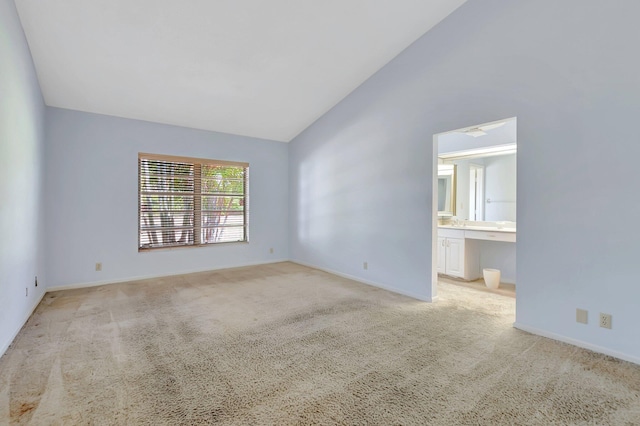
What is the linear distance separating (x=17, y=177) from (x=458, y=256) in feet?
18.0

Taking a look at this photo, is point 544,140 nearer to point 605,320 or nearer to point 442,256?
point 605,320

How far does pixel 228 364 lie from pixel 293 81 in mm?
3587

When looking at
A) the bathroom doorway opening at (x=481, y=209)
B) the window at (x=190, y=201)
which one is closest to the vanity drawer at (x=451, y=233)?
the bathroom doorway opening at (x=481, y=209)

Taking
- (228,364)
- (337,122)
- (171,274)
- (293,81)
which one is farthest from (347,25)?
(171,274)

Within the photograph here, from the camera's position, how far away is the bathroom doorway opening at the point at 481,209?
4.56 metres

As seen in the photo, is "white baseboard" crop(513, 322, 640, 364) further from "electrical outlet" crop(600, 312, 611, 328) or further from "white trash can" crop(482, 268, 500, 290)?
"white trash can" crop(482, 268, 500, 290)

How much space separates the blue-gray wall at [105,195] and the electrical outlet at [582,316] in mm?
4936

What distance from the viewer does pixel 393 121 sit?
418cm

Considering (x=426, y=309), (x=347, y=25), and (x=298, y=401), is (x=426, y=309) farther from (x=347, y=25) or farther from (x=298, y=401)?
(x=347, y=25)

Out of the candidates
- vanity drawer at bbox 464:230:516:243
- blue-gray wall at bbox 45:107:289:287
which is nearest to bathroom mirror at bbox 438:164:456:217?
vanity drawer at bbox 464:230:516:243

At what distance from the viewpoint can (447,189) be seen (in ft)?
18.6

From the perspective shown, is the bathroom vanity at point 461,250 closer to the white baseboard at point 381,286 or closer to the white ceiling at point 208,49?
the white baseboard at point 381,286

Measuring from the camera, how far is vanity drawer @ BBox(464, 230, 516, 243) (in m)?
4.28

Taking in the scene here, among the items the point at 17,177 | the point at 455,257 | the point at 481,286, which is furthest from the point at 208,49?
the point at 481,286
